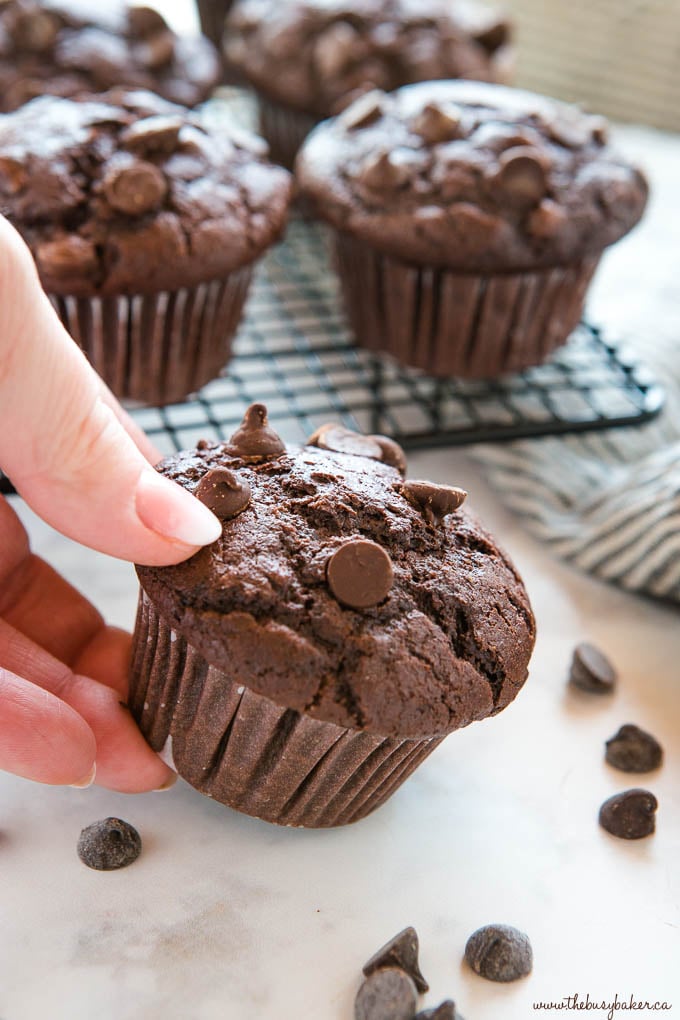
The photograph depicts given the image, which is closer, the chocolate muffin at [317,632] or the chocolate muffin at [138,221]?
the chocolate muffin at [317,632]

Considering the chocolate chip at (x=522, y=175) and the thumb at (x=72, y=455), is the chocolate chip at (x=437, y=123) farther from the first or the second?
the thumb at (x=72, y=455)

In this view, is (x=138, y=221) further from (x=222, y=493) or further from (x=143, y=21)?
(x=143, y=21)

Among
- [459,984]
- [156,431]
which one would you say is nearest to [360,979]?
[459,984]

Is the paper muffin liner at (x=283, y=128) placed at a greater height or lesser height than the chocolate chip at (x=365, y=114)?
lesser

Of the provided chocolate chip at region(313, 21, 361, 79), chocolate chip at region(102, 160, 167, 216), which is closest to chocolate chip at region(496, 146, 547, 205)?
chocolate chip at region(102, 160, 167, 216)

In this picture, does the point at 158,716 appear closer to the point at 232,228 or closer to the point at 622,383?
the point at 232,228

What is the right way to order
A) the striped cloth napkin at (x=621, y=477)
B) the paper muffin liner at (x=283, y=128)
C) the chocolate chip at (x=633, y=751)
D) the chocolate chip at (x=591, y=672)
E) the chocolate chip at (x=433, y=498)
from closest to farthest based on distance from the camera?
1. the chocolate chip at (x=433, y=498)
2. the chocolate chip at (x=633, y=751)
3. the chocolate chip at (x=591, y=672)
4. the striped cloth napkin at (x=621, y=477)
5. the paper muffin liner at (x=283, y=128)

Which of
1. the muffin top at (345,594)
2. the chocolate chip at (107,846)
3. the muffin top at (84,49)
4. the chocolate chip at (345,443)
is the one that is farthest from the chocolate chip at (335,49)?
the chocolate chip at (107,846)
